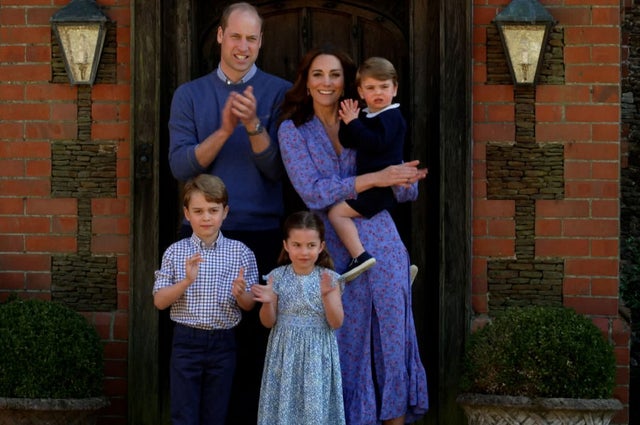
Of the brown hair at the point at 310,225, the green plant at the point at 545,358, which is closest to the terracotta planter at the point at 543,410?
the green plant at the point at 545,358

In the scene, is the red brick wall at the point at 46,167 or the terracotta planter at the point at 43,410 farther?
the red brick wall at the point at 46,167

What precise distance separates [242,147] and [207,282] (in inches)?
29.0

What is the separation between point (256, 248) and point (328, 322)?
0.62 meters

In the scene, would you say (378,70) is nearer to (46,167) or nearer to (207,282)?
(207,282)

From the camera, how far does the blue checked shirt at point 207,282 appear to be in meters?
4.90

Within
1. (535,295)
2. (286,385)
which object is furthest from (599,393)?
(286,385)

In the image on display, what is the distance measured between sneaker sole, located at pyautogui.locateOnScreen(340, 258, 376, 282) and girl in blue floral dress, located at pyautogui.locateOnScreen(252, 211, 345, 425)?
0.05 metres

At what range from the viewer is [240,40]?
518cm

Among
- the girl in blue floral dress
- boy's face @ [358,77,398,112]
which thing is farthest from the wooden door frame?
the girl in blue floral dress

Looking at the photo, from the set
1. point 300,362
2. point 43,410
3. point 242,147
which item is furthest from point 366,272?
point 43,410

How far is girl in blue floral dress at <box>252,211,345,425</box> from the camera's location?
15.8 feet

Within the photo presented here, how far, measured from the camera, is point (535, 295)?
19.2 ft

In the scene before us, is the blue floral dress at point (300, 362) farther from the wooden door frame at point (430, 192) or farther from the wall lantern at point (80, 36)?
the wall lantern at point (80, 36)

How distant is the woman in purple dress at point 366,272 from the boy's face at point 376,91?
0.59 feet
